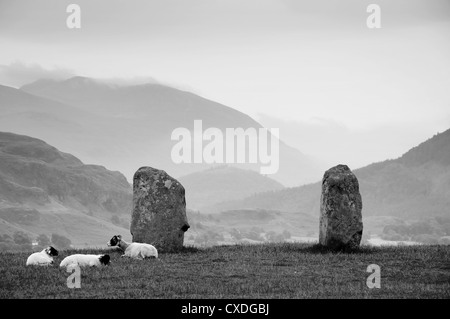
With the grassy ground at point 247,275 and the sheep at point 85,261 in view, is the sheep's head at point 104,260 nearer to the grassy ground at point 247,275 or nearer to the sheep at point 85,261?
the sheep at point 85,261

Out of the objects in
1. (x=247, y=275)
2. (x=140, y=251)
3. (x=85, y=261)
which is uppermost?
(x=140, y=251)

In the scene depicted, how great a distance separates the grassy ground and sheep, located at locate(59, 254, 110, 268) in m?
0.53

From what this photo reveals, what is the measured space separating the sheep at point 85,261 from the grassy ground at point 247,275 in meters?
0.53

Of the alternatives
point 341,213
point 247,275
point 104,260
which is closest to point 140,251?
point 104,260

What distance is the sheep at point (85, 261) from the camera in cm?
3350

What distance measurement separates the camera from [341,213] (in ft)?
135

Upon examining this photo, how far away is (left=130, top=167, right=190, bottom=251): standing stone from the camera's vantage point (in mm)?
41188

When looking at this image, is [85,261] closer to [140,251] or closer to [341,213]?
[140,251]

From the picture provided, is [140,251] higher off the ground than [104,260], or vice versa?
[140,251]

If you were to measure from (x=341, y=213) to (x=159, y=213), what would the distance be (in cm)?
940

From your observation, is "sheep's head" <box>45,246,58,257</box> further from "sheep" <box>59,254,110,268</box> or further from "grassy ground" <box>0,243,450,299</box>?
"sheep" <box>59,254,110,268</box>

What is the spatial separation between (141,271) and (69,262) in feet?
11.2
